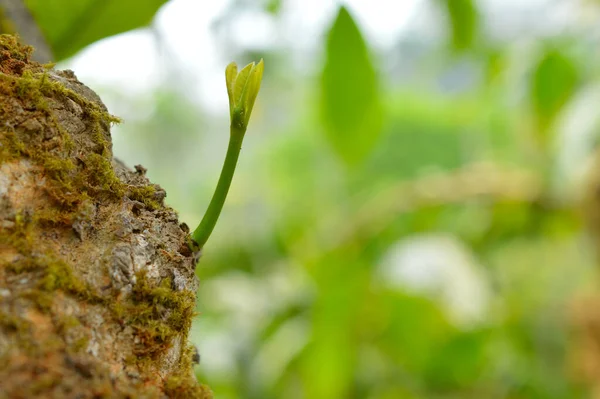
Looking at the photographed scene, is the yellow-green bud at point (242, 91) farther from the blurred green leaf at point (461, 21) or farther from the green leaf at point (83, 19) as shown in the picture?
A: the blurred green leaf at point (461, 21)

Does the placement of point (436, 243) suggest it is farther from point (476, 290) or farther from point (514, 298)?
point (514, 298)

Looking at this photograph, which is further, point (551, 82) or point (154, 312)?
point (551, 82)

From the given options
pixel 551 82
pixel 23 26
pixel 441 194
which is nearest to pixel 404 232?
pixel 441 194

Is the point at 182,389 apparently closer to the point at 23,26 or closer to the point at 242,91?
the point at 242,91

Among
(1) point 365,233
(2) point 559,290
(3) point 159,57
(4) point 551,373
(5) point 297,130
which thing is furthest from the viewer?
(5) point 297,130

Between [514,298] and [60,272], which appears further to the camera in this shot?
[514,298]

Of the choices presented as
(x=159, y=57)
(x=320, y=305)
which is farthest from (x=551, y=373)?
(x=159, y=57)
